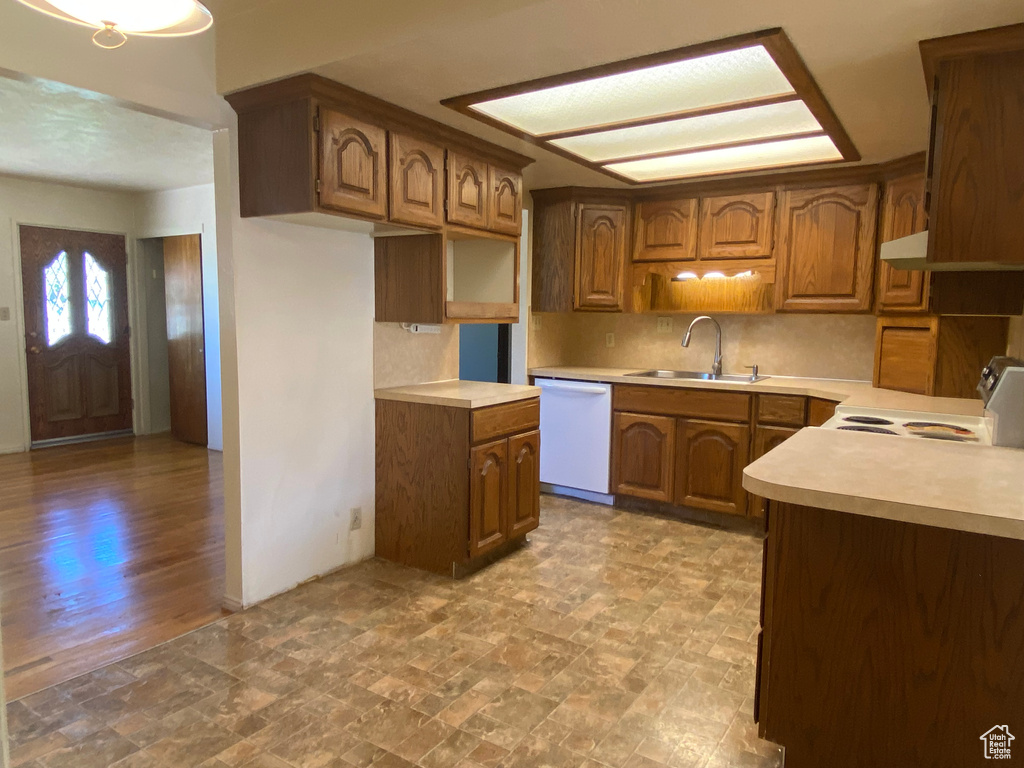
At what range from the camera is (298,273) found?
297 centimetres

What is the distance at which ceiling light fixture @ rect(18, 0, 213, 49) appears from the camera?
130 centimetres

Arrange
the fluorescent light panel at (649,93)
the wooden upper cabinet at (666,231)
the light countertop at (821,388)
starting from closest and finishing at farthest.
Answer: the fluorescent light panel at (649,93), the light countertop at (821,388), the wooden upper cabinet at (666,231)

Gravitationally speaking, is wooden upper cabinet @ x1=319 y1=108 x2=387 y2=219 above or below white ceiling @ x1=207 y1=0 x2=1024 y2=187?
below

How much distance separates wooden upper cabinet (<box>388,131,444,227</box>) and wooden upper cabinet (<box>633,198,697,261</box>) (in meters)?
1.84

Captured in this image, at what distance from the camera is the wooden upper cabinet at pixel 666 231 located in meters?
4.30

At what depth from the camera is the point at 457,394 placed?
10.7 feet

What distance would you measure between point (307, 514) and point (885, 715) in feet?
7.94

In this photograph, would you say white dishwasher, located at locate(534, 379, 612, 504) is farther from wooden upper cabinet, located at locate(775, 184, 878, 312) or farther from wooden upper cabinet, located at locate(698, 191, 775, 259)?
wooden upper cabinet, located at locate(775, 184, 878, 312)

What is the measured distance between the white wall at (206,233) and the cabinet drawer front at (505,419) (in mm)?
3373

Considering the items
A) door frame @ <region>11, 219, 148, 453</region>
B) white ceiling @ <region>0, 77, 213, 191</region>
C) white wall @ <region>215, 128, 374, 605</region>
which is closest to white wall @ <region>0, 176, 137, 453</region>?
door frame @ <region>11, 219, 148, 453</region>

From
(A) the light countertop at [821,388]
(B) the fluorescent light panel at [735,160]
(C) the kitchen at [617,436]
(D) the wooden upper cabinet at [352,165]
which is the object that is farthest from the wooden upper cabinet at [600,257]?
(D) the wooden upper cabinet at [352,165]

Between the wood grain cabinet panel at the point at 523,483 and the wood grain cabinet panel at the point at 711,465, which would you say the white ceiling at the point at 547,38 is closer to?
the wood grain cabinet panel at the point at 523,483

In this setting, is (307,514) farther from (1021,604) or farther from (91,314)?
(91,314)

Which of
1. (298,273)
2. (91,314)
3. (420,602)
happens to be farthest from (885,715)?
(91,314)
